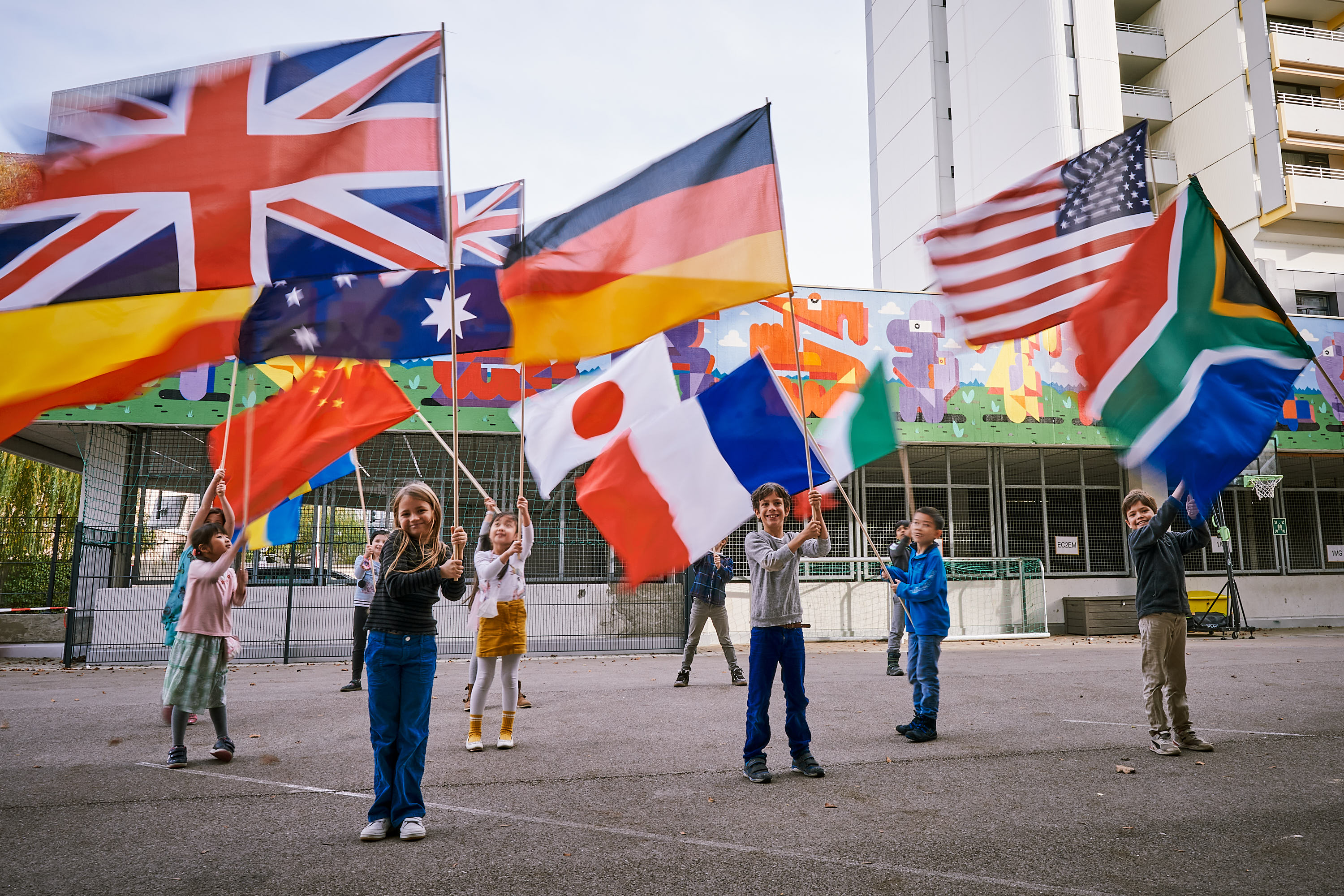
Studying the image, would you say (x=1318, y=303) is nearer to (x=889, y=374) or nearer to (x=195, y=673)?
(x=889, y=374)

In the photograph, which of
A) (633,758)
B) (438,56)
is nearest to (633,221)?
(438,56)

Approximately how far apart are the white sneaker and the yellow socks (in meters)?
2.29

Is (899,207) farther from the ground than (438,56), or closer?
farther from the ground

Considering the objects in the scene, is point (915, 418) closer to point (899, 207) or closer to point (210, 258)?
point (210, 258)

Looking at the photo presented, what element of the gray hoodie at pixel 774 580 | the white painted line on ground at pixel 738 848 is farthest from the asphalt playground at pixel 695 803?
the gray hoodie at pixel 774 580

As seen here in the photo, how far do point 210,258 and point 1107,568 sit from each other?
71.5 ft

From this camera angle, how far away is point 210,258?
17.1 feet

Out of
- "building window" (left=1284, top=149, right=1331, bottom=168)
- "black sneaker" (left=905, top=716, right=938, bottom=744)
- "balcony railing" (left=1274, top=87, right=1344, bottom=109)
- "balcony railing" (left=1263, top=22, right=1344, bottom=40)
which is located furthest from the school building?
"balcony railing" (left=1263, top=22, right=1344, bottom=40)

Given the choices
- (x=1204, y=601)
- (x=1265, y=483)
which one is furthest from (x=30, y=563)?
(x=1265, y=483)

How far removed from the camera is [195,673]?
6391 millimetres

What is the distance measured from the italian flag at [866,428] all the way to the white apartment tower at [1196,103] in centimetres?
2064

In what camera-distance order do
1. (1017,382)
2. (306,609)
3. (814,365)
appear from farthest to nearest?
1. (1017,382)
2. (814,365)
3. (306,609)

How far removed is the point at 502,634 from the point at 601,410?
211 cm

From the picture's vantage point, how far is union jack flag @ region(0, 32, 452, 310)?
5.02m
